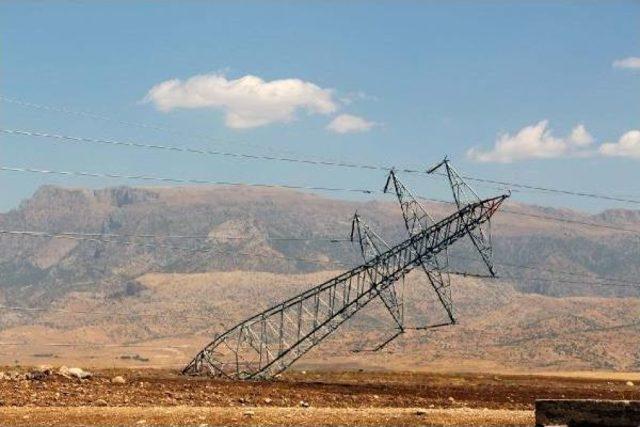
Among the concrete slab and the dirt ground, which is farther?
the dirt ground

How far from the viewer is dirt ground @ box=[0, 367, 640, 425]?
86.9 ft

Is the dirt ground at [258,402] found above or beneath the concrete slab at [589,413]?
beneath

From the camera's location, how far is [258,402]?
33875 millimetres

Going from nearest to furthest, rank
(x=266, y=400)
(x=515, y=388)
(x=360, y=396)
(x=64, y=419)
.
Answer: (x=64, y=419)
(x=266, y=400)
(x=360, y=396)
(x=515, y=388)

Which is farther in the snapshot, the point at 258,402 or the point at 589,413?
the point at 258,402

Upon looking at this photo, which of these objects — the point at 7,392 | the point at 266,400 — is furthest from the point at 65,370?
the point at 266,400

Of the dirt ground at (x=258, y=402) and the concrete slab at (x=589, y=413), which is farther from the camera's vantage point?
the dirt ground at (x=258, y=402)

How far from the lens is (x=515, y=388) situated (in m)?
44.8

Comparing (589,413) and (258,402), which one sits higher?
(589,413)

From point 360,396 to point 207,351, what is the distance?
75.0ft

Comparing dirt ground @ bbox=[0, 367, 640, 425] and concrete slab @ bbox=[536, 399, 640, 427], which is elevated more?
concrete slab @ bbox=[536, 399, 640, 427]

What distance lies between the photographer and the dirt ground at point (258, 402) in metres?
26.5

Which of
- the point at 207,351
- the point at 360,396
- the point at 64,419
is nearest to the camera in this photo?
the point at 64,419

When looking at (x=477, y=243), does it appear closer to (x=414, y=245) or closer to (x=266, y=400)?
(x=414, y=245)
